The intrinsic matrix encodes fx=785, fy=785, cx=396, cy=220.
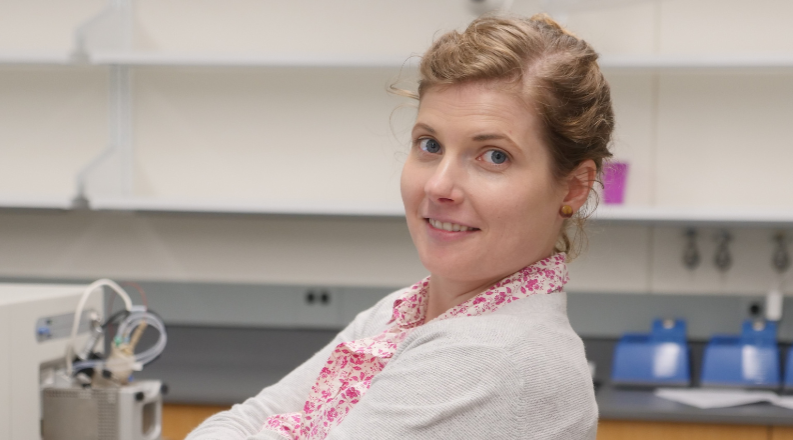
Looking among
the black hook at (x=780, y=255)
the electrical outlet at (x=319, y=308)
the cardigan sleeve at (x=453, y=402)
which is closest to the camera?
the cardigan sleeve at (x=453, y=402)

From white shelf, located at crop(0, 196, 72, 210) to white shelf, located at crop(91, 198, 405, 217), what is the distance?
8cm

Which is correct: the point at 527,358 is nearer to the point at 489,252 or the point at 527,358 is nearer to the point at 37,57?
the point at 489,252

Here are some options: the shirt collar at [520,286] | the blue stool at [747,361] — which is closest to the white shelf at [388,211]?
the blue stool at [747,361]

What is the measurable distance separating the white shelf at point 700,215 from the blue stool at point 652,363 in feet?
1.25

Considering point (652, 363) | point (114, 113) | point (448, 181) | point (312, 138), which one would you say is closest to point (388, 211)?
point (312, 138)

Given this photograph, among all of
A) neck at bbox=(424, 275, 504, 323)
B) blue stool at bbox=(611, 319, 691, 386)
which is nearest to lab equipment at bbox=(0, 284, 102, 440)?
neck at bbox=(424, 275, 504, 323)

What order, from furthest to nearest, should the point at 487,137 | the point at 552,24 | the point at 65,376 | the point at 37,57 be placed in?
the point at 37,57
the point at 65,376
the point at 552,24
the point at 487,137

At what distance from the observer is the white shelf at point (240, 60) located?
2.45 metres

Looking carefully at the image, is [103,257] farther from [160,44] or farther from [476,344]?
[476,344]

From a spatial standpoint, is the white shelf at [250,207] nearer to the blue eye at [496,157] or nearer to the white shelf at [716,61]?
the white shelf at [716,61]

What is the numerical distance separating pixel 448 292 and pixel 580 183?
0.23m

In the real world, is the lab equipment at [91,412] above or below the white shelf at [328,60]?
below

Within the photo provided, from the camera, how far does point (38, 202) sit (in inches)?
99.3

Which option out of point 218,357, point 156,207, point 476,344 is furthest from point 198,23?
point 476,344
